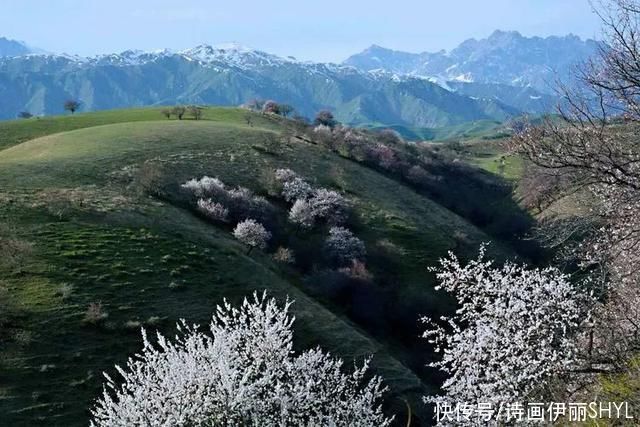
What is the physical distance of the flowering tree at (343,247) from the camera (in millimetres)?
56156

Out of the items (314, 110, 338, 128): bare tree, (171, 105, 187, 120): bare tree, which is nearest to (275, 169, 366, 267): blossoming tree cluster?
(171, 105, 187, 120): bare tree

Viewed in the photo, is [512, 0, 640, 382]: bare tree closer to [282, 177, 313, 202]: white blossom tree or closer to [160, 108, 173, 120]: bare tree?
[282, 177, 313, 202]: white blossom tree

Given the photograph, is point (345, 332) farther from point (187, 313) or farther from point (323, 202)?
point (323, 202)

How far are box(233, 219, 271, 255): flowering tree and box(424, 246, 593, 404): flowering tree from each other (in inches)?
1390

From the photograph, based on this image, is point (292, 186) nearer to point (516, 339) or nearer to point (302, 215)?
point (302, 215)

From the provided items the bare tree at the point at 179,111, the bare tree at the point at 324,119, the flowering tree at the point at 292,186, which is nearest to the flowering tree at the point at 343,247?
the flowering tree at the point at 292,186

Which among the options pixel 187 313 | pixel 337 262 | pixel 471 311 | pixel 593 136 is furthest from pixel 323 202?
pixel 593 136

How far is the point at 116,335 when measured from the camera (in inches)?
1196

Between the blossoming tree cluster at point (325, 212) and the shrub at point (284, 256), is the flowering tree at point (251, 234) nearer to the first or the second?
the shrub at point (284, 256)

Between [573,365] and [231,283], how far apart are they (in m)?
28.9

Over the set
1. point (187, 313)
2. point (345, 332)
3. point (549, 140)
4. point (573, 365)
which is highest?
point (549, 140)

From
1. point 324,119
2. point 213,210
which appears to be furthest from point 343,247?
point 324,119

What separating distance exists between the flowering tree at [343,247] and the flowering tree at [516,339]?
125 feet

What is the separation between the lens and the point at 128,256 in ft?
129
